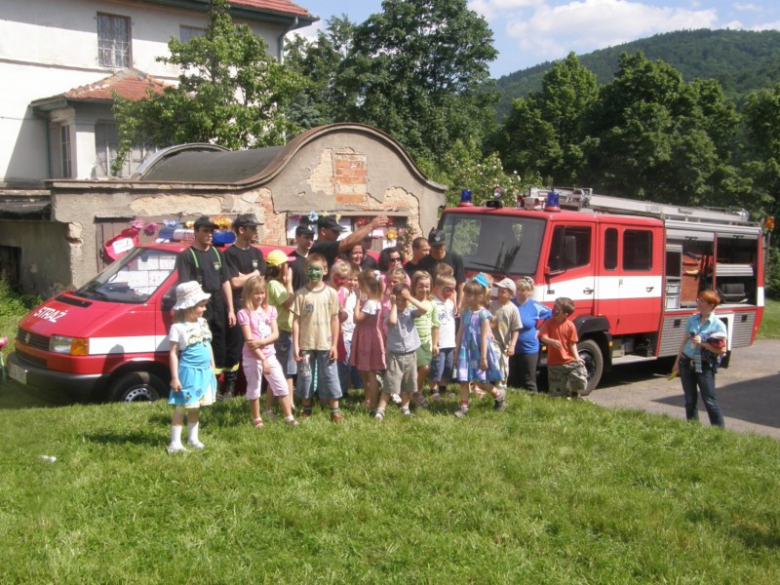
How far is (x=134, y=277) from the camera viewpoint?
8281 mm

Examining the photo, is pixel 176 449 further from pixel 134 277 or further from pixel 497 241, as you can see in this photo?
pixel 497 241

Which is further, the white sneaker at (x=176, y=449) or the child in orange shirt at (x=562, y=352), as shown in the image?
the child in orange shirt at (x=562, y=352)

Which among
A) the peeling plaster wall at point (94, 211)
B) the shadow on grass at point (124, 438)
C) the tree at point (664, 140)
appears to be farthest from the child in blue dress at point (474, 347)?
the tree at point (664, 140)

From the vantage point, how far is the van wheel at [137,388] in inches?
306

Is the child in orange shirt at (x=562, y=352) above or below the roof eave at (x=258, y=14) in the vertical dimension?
below

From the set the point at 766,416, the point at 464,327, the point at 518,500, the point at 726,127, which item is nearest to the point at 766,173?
the point at 726,127

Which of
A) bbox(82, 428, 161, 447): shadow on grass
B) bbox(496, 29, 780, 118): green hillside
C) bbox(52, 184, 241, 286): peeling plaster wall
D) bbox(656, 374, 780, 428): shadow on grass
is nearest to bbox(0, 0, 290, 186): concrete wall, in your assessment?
bbox(52, 184, 241, 286): peeling plaster wall

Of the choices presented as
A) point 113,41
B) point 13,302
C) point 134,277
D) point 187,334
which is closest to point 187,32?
point 113,41

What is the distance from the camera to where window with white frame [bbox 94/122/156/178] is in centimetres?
2295

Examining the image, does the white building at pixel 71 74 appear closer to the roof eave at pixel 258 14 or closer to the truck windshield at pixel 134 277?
the roof eave at pixel 258 14

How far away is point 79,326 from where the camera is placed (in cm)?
768

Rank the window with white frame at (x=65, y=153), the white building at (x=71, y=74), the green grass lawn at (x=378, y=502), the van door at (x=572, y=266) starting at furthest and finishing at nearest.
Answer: the window with white frame at (x=65, y=153) < the white building at (x=71, y=74) < the van door at (x=572, y=266) < the green grass lawn at (x=378, y=502)

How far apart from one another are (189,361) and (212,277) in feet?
5.77

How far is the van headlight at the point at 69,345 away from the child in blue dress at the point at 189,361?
1868 millimetres
